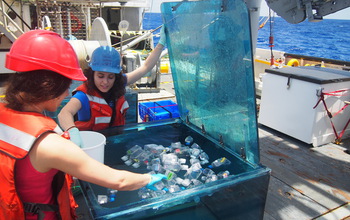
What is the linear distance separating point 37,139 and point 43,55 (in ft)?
1.25

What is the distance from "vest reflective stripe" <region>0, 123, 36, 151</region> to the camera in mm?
1218

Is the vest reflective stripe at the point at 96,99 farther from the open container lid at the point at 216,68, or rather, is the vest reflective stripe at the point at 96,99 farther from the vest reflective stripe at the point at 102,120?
the open container lid at the point at 216,68

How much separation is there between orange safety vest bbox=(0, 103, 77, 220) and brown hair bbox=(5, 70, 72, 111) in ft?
0.19

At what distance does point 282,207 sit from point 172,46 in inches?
79.7

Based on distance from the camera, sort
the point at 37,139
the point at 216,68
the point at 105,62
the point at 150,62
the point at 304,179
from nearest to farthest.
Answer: the point at 37,139
the point at 216,68
the point at 105,62
the point at 150,62
the point at 304,179

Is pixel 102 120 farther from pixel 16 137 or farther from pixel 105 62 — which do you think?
pixel 16 137

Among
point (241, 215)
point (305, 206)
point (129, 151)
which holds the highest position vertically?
point (129, 151)

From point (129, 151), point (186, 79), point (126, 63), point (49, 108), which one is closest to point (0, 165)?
point (49, 108)

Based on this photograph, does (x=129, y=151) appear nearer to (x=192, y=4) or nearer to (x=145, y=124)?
(x=145, y=124)

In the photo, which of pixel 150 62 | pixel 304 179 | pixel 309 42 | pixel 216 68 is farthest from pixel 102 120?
pixel 309 42

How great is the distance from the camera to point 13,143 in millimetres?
1247

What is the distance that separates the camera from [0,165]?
1.26 meters

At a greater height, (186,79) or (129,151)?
(186,79)

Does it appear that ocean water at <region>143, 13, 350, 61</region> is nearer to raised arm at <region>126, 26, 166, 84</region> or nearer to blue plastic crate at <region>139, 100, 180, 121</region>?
blue plastic crate at <region>139, 100, 180, 121</region>
